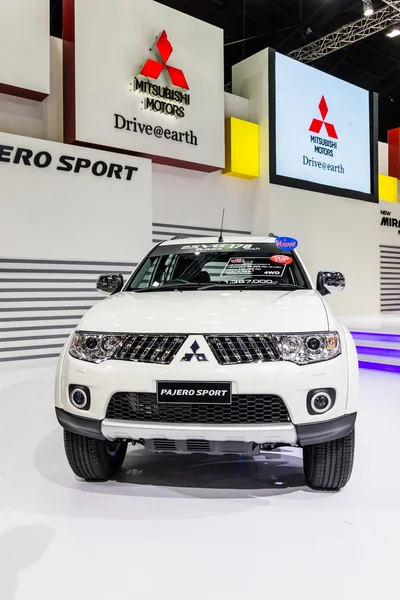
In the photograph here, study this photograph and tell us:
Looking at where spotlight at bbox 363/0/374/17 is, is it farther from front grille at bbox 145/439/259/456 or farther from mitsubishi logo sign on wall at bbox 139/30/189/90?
front grille at bbox 145/439/259/456

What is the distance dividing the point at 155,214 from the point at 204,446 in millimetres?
7065

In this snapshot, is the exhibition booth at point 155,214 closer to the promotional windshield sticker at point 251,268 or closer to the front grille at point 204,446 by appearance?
the front grille at point 204,446

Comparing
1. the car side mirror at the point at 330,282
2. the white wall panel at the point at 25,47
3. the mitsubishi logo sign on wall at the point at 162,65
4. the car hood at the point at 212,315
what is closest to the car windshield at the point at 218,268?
the car side mirror at the point at 330,282

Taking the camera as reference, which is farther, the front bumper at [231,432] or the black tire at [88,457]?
the black tire at [88,457]

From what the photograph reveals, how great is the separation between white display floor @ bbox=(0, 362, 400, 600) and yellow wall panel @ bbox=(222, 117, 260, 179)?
24.0ft

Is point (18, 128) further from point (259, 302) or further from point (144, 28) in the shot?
point (259, 302)

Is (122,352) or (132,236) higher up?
(132,236)

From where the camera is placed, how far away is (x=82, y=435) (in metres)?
2.36

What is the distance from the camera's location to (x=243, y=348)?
2188mm

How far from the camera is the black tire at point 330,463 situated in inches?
93.3

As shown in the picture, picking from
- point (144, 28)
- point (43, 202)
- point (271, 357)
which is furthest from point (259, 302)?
point (144, 28)

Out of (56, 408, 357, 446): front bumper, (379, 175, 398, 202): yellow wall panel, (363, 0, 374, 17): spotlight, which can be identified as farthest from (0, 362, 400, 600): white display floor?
(379, 175, 398, 202): yellow wall panel

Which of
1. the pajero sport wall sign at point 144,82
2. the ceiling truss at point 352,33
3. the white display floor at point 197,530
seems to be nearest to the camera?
the white display floor at point 197,530

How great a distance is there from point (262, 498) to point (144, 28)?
25.5ft
